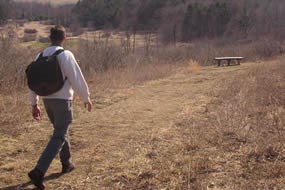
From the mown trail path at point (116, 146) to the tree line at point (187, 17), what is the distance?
1389 inches

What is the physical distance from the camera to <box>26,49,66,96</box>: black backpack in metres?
4.81

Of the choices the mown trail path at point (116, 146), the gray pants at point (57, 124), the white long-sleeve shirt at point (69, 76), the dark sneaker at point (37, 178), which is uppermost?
the white long-sleeve shirt at point (69, 76)

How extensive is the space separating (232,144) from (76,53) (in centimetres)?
1437

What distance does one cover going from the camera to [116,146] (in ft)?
21.4

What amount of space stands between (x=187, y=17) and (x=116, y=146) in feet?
153

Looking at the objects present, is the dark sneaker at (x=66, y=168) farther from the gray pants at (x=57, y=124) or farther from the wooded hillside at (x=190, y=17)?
the wooded hillside at (x=190, y=17)

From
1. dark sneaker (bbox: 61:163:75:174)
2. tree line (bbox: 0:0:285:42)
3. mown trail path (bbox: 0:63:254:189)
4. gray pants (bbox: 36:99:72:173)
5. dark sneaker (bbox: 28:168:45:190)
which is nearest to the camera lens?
dark sneaker (bbox: 28:168:45:190)

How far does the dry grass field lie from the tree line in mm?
35132

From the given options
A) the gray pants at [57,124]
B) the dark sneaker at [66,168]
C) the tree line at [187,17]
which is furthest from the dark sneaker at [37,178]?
the tree line at [187,17]

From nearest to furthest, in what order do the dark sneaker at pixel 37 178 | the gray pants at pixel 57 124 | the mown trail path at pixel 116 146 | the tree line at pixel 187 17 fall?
the dark sneaker at pixel 37 178 < the gray pants at pixel 57 124 < the mown trail path at pixel 116 146 < the tree line at pixel 187 17

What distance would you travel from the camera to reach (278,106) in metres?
8.41

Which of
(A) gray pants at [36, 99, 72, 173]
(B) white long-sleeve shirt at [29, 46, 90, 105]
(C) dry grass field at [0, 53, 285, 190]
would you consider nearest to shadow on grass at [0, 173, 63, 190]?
(C) dry grass field at [0, 53, 285, 190]

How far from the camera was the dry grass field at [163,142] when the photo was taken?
16.5 ft

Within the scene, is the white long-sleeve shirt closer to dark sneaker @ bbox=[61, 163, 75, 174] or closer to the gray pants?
the gray pants
